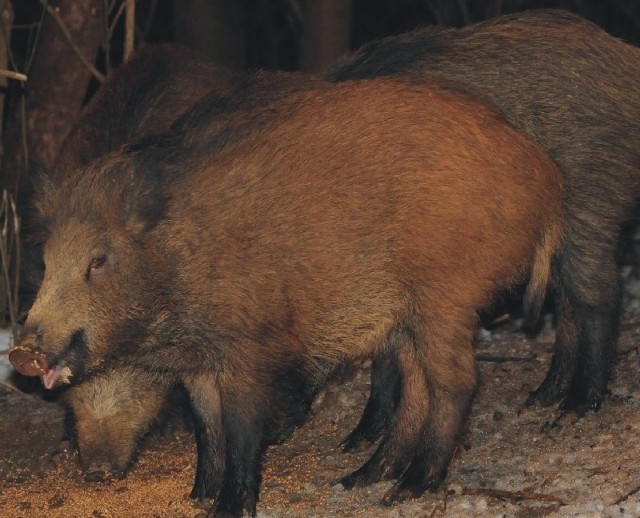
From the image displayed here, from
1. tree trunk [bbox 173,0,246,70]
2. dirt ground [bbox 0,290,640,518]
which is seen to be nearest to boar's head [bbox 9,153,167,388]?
dirt ground [bbox 0,290,640,518]

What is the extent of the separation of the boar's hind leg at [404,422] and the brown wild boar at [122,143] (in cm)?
81

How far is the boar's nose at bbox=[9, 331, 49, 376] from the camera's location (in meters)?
3.71

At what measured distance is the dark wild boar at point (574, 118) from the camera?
4664 mm

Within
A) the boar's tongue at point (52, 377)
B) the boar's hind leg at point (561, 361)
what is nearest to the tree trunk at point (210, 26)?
the boar's hind leg at point (561, 361)

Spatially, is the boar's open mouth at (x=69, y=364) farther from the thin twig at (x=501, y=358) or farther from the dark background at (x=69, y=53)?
the thin twig at (x=501, y=358)

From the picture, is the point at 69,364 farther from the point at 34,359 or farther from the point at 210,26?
the point at 210,26

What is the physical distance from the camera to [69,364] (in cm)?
385

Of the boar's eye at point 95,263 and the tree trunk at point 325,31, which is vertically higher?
the boar's eye at point 95,263

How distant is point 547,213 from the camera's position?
4.35m

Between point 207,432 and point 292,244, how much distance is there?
2.42 feet

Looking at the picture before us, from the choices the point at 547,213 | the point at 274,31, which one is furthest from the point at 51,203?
the point at 274,31

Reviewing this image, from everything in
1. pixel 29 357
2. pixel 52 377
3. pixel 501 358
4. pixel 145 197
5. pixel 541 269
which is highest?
pixel 145 197

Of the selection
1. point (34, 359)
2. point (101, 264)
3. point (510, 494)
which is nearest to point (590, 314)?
point (510, 494)

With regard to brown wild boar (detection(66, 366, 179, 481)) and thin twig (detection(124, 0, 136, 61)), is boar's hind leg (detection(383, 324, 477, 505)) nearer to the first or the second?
brown wild boar (detection(66, 366, 179, 481))
